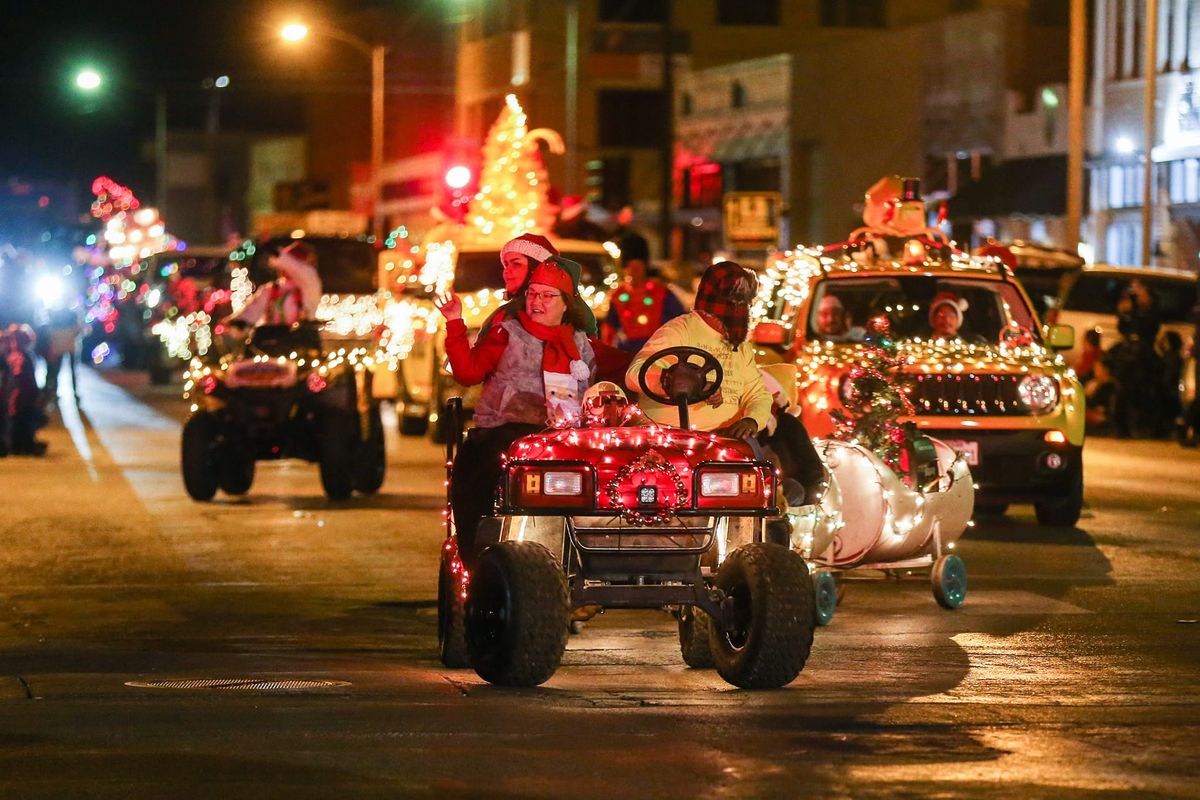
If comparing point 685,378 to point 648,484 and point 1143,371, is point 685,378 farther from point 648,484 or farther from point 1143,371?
point 1143,371

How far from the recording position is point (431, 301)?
2384cm

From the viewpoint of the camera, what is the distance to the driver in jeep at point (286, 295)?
58.5 feet

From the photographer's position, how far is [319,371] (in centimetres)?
1784

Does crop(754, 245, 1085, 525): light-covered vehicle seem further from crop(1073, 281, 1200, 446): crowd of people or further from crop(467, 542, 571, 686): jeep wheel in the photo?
crop(1073, 281, 1200, 446): crowd of people

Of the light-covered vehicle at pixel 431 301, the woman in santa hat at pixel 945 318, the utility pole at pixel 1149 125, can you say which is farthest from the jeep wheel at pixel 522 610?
the utility pole at pixel 1149 125

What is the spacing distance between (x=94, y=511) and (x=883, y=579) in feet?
21.4

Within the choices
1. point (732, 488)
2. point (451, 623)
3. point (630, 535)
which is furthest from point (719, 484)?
point (451, 623)

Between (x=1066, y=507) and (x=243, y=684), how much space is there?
8.12 m

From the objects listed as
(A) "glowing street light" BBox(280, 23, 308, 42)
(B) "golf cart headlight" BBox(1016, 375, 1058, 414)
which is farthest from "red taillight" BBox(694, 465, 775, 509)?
(A) "glowing street light" BBox(280, 23, 308, 42)

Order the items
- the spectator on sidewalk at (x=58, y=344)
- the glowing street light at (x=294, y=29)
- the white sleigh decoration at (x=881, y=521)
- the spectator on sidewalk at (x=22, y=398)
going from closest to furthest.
Answer: the white sleigh decoration at (x=881, y=521) < the spectator on sidewalk at (x=22, y=398) < the spectator on sidewalk at (x=58, y=344) < the glowing street light at (x=294, y=29)

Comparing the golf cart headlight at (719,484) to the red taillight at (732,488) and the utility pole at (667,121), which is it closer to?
the red taillight at (732,488)

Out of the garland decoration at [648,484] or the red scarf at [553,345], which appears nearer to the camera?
the garland decoration at [648,484]

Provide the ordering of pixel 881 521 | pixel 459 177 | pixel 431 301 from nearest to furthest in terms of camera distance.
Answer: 1. pixel 881 521
2. pixel 431 301
3. pixel 459 177

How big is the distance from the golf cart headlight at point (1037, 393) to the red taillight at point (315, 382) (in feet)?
17.1
